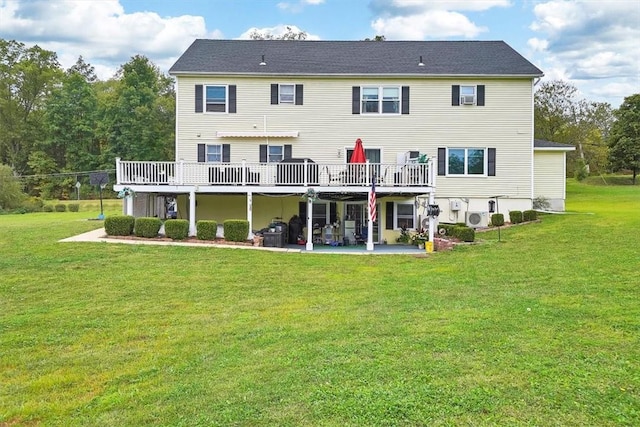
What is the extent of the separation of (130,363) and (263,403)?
2042mm

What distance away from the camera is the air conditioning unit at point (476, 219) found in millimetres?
19812

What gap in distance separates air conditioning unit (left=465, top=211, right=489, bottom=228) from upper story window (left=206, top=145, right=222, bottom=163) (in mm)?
10131

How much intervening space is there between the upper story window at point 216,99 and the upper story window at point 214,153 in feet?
4.74

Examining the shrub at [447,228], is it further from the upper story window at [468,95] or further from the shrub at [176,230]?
the shrub at [176,230]

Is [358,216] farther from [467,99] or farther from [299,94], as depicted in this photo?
[467,99]

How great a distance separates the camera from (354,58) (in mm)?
22094

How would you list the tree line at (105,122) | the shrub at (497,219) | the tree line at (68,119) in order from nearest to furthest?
the shrub at (497,219) < the tree line at (105,122) < the tree line at (68,119)

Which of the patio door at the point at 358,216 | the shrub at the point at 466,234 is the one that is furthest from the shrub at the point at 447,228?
the patio door at the point at 358,216

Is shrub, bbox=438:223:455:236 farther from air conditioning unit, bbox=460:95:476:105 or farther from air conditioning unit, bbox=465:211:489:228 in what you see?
air conditioning unit, bbox=460:95:476:105

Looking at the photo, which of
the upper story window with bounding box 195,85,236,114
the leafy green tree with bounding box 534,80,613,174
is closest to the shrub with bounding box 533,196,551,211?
the upper story window with bounding box 195,85,236,114

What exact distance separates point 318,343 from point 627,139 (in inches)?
1822

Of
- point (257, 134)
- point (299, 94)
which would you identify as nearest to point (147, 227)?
point (257, 134)

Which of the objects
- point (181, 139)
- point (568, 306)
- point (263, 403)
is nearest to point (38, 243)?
point (181, 139)

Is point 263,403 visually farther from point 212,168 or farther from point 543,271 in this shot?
point 212,168
